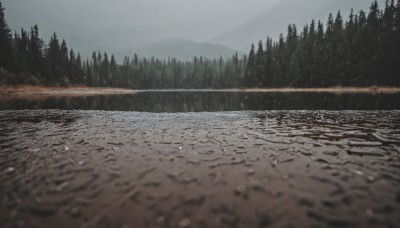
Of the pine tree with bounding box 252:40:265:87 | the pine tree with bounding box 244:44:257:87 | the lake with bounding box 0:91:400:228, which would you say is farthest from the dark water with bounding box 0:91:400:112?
the pine tree with bounding box 244:44:257:87

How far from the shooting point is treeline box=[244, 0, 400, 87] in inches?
3287

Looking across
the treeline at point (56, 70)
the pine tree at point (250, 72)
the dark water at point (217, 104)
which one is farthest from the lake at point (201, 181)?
the pine tree at point (250, 72)

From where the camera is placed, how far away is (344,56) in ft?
310

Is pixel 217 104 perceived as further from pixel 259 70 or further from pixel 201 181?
pixel 259 70

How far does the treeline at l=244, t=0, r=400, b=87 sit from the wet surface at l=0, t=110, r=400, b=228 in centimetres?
8767

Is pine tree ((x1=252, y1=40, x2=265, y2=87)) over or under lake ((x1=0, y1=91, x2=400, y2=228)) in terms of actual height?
over

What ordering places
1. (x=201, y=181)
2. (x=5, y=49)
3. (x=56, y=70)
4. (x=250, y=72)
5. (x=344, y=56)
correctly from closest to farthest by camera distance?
(x=201, y=181)
(x=5, y=49)
(x=344, y=56)
(x=56, y=70)
(x=250, y=72)

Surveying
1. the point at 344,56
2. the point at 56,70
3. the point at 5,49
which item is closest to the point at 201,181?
the point at 5,49

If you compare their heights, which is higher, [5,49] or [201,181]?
[5,49]

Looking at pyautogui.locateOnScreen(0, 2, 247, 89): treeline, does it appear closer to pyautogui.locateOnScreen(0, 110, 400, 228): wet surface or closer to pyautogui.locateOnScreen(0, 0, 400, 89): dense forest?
pyautogui.locateOnScreen(0, 0, 400, 89): dense forest

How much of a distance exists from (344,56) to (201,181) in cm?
10669

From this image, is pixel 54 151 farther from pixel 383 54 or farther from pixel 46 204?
pixel 383 54

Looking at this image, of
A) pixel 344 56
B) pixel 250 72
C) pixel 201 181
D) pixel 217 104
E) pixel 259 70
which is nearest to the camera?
pixel 201 181

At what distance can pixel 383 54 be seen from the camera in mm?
84062
